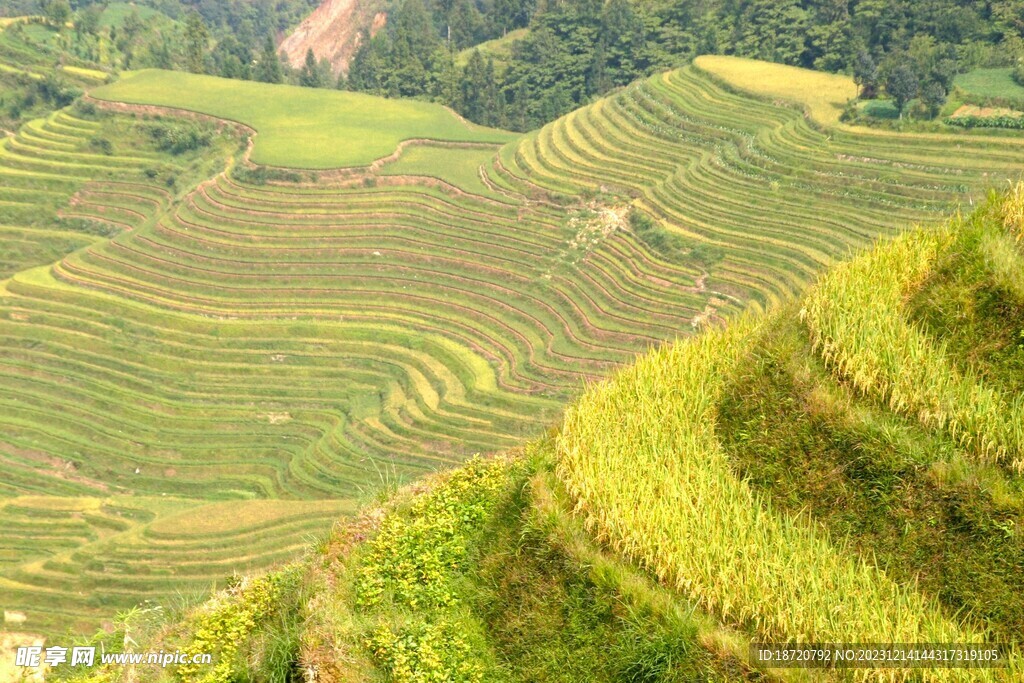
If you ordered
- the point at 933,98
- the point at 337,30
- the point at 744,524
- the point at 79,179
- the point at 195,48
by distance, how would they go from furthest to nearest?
the point at 337,30 < the point at 195,48 < the point at 79,179 < the point at 933,98 < the point at 744,524

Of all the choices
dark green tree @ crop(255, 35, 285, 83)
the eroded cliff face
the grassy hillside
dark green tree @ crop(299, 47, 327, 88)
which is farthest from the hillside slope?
the eroded cliff face

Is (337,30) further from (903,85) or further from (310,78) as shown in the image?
(903,85)

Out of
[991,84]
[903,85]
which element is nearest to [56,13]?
[903,85]

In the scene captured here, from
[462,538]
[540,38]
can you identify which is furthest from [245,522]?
[540,38]

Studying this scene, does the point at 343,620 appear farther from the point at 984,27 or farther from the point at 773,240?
the point at 984,27

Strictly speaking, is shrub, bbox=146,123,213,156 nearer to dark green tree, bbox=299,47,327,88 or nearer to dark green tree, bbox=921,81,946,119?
dark green tree, bbox=299,47,327,88

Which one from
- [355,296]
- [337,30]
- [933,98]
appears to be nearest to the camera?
[355,296]
